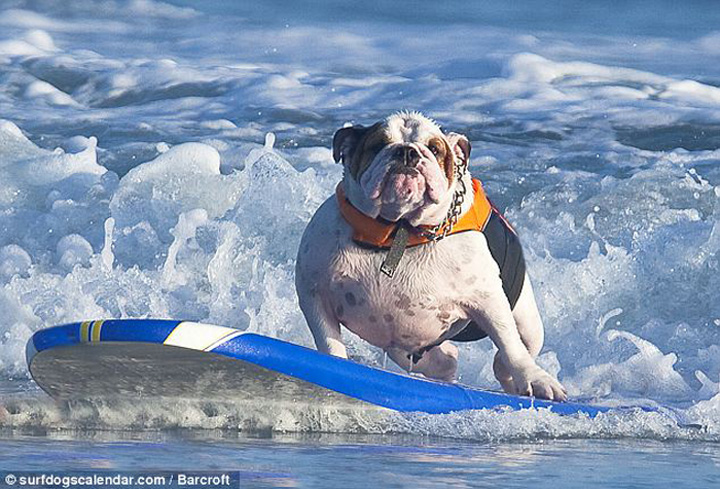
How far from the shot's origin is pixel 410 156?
17.6 ft

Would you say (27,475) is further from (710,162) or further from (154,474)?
(710,162)

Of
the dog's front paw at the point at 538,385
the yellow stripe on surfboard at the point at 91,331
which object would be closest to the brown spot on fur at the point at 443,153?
the dog's front paw at the point at 538,385

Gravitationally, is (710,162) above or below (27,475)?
below

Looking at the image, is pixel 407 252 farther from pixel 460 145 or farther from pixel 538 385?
pixel 538 385

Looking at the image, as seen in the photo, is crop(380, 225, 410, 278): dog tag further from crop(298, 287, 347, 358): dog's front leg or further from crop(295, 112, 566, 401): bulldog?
crop(298, 287, 347, 358): dog's front leg

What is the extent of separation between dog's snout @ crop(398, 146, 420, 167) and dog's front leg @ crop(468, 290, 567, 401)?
632 mm

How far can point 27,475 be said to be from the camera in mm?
4152

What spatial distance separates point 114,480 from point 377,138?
1842 mm

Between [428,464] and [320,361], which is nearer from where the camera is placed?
[428,464]

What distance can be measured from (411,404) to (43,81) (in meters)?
11.7

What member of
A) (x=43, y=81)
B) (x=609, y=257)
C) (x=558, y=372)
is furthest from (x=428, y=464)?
(x=43, y=81)

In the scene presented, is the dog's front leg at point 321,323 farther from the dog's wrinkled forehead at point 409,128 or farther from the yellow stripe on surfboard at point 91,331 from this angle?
the yellow stripe on surfboard at point 91,331

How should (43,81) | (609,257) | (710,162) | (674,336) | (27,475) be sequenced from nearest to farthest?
(27,475), (674,336), (609,257), (710,162), (43,81)

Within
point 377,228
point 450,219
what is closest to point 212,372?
point 377,228
